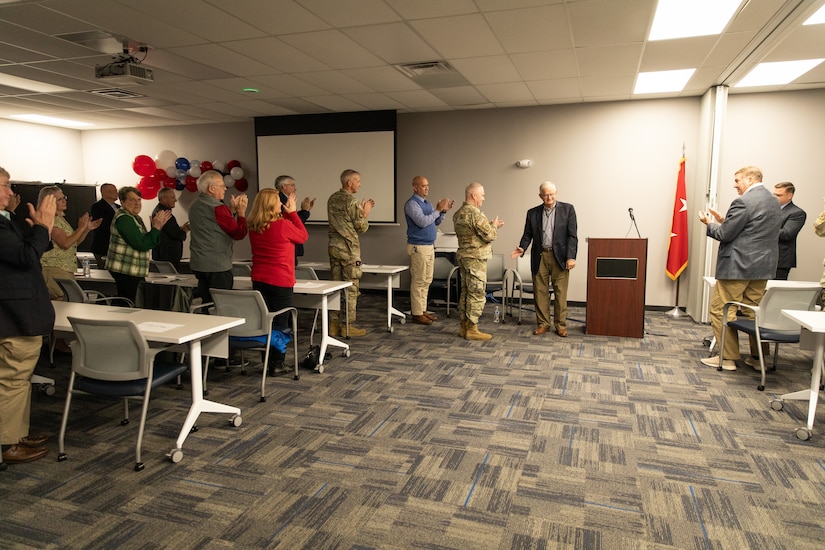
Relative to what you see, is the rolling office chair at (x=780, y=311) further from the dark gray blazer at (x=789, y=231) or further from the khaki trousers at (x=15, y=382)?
the khaki trousers at (x=15, y=382)

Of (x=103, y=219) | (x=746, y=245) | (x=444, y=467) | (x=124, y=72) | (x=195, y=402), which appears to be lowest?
(x=444, y=467)

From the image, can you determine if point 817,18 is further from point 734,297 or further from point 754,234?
point 734,297

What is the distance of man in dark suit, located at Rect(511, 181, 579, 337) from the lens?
222 inches

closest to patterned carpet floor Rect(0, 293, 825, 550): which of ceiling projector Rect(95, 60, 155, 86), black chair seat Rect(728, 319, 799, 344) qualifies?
black chair seat Rect(728, 319, 799, 344)

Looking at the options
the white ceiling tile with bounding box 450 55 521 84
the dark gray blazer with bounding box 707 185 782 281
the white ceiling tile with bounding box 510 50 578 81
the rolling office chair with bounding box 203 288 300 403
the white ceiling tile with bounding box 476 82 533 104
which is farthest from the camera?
the white ceiling tile with bounding box 476 82 533 104

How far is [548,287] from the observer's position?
19.5 ft

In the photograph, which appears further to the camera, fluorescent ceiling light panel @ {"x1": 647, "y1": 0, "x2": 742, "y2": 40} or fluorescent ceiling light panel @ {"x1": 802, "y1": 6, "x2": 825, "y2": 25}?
fluorescent ceiling light panel @ {"x1": 802, "y1": 6, "x2": 825, "y2": 25}

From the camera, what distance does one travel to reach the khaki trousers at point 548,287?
18.9 feet

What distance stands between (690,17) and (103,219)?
20.0ft

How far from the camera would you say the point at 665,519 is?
2330 millimetres

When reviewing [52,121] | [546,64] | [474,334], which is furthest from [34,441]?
[52,121]

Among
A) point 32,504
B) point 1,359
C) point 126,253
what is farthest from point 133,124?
point 32,504

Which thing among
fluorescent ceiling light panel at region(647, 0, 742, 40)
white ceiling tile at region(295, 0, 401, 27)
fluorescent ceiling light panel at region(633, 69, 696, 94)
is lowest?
white ceiling tile at region(295, 0, 401, 27)

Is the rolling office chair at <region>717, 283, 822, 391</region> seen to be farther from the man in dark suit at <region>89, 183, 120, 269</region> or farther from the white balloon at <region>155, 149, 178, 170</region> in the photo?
the white balloon at <region>155, 149, 178, 170</region>
